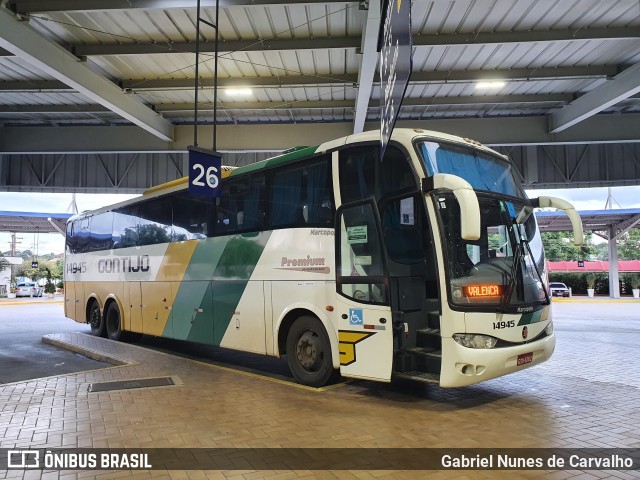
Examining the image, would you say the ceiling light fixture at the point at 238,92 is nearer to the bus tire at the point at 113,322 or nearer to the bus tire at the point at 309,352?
the bus tire at the point at 113,322

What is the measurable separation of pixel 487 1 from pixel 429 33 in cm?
144

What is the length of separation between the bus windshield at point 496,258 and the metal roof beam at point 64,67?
26.4 ft

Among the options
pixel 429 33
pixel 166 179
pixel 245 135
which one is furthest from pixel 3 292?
pixel 429 33

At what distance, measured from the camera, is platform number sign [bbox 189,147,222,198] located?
8.02 meters

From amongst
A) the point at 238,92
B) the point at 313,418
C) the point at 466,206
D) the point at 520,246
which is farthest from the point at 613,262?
the point at 313,418

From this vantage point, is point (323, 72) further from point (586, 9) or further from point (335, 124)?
point (586, 9)

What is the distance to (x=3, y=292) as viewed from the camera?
43812 mm

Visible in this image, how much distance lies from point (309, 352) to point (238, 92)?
7882 mm

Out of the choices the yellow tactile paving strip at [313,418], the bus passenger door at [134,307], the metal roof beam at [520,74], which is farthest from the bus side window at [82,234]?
the metal roof beam at [520,74]

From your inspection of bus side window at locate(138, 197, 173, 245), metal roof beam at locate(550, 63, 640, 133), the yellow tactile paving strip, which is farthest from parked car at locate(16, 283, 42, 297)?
metal roof beam at locate(550, 63, 640, 133)

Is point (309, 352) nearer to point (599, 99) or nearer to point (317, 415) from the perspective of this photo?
point (317, 415)

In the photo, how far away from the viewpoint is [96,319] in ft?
42.6

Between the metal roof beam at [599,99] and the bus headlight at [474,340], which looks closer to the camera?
the bus headlight at [474,340]

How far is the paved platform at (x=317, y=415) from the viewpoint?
4535mm
